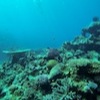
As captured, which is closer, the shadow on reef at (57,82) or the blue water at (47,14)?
the shadow on reef at (57,82)

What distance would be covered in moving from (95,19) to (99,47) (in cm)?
448

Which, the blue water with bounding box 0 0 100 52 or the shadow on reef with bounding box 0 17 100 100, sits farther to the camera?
the blue water with bounding box 0 0 100 52

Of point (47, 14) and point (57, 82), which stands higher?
point (47, 14)

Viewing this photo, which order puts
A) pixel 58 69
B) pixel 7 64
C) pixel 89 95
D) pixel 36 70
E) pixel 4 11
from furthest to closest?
1. pixel 4 11
2. pixel 7 64
3. pixel 36 70
4. pixel 58 69
5. pixel 89 95

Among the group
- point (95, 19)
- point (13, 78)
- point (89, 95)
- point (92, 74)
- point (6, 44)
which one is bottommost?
point (89, 95)

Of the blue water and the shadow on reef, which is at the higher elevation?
the blue water

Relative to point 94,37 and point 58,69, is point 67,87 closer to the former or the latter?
point 58,69

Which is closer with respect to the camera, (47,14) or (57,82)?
(57,82)

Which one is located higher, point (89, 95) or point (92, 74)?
point (92, 74)

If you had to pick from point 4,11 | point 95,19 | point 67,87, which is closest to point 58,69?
point 67,87

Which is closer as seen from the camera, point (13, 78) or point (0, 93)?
point (0, 93)

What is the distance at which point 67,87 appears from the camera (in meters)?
6.39

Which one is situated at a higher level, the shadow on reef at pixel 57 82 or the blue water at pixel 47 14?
the blue water at pixel 47 14

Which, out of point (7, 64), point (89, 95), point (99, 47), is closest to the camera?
point (89, 95)
